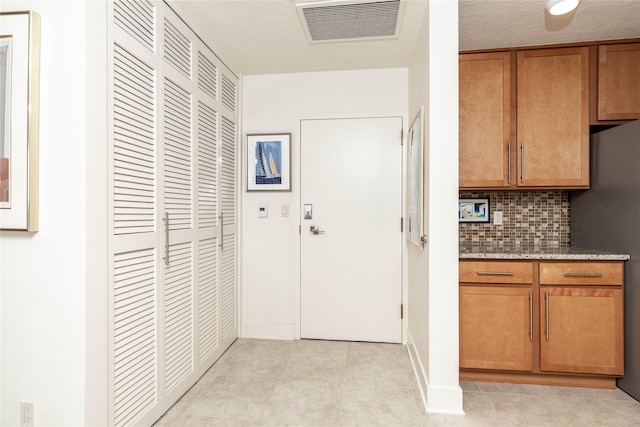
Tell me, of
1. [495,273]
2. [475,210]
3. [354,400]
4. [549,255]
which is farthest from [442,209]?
[354,400]

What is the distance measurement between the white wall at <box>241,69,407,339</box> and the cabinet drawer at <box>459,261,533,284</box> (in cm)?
146

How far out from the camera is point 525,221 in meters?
2.85

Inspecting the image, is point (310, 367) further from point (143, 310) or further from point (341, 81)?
point (341, 81)

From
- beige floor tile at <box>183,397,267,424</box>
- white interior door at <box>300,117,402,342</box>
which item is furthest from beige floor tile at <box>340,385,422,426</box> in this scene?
white interior door at <box>300,117,402,342</box>

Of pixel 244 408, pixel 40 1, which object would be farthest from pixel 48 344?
pixel 40 1

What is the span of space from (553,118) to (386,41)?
4.35 ft

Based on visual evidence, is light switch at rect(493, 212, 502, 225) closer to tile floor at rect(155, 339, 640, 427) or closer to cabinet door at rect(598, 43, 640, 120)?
cabinet door at rect(598, 43, 640, 120)

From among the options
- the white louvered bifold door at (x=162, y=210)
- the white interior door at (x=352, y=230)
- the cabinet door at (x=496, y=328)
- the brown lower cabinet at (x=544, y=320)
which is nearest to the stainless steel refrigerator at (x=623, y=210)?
the brown lower cabinet at (x=544, y=320)

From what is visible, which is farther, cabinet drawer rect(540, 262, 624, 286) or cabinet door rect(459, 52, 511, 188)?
cabinet door rect(459, 52, 511, 188)

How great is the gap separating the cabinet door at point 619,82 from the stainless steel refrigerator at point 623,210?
209 mm

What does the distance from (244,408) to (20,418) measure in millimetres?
1046

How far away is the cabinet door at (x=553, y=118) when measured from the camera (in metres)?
2.47

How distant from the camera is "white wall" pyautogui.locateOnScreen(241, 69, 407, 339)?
3.13 meters

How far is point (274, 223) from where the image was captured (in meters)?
3.21
